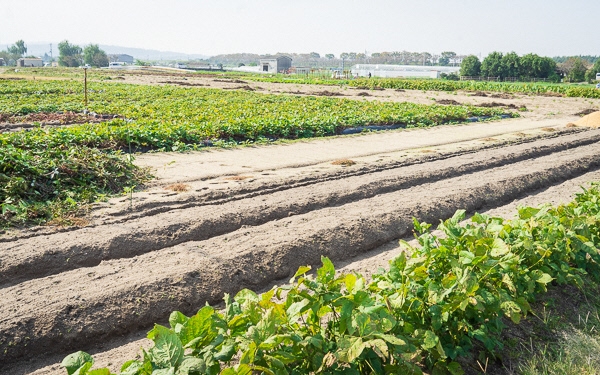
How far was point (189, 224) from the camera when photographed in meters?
7.23

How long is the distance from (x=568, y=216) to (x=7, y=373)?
5245 mm

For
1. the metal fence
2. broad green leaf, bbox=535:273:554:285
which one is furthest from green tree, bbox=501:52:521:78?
broad green leaf, bbox=535:273:554:285

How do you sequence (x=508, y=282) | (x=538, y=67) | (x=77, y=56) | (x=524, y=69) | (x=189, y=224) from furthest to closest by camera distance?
(x=77, y=56), (x=524, y=69), (x=538, y=67), (x=189, y=224), (x=508, y=282)

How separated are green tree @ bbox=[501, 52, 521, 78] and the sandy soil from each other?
6693 centimetres

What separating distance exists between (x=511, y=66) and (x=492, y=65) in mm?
2720

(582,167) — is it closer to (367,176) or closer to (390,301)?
(367,176)

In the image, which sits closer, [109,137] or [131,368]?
[131,368]

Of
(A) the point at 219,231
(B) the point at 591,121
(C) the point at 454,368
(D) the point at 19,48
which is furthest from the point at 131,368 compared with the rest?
(D) the point at 19,48

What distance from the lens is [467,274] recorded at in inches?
134

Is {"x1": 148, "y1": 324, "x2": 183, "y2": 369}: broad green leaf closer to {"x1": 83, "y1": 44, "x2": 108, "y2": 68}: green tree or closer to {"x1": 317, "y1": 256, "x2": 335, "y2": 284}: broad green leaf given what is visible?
{"x1": 317, "y1": 256, "x2": 335, "y2": 284}: broad green leaf

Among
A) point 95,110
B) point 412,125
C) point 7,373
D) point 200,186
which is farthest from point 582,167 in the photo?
point 95,110

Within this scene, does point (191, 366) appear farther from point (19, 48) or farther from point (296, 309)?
point (19, 48)

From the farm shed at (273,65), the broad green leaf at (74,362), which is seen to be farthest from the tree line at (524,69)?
the broad green leaf at (74,362)

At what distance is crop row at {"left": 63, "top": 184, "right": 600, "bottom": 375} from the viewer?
2.65 meters
